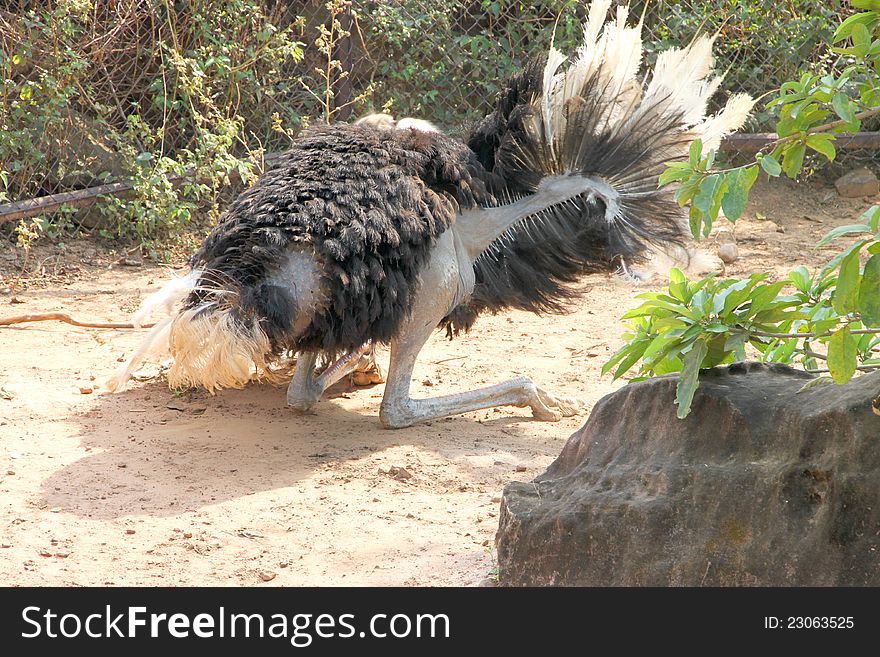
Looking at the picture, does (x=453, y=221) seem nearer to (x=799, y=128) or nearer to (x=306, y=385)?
(x=306, y=385)

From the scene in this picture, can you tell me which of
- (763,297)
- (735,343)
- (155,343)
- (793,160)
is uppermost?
(793,160)

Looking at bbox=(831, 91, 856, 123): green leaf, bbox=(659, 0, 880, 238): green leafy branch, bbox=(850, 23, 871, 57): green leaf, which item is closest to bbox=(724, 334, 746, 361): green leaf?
bbox=(659, 0, 880, 238): green leafy branch

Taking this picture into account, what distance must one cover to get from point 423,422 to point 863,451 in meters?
2.63

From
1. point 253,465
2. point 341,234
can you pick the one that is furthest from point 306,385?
point 341,234

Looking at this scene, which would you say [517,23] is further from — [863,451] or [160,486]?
[863,451]

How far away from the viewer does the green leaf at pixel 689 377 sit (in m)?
2.71

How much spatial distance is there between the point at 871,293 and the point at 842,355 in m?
0.20

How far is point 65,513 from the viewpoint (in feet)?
12.5

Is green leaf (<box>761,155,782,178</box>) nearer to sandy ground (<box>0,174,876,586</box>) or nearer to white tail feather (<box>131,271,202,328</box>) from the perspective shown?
sandy ground (<box>0,174,876,586</box>)

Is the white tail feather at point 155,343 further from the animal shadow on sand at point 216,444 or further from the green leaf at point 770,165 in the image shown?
the green leaf at point 770,165

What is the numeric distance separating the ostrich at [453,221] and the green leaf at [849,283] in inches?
93.2

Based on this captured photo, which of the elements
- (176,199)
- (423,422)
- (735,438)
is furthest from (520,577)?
(176,199)

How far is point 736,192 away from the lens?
2334 mm
